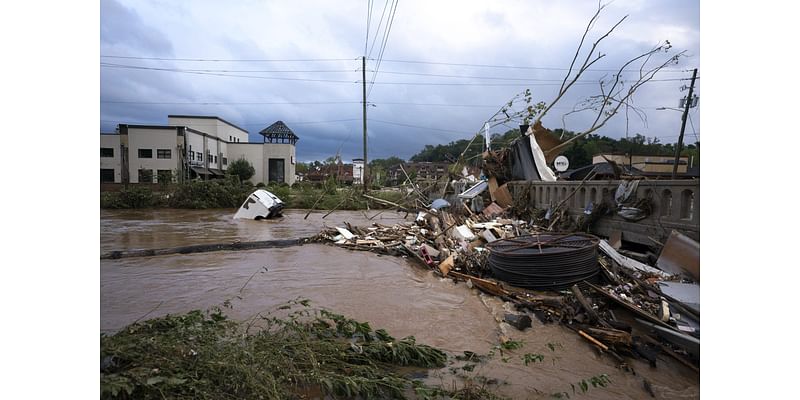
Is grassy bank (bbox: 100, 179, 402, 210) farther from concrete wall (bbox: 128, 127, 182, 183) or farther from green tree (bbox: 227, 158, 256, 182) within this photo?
green tree (bbox: 227, 158, 256, 182)

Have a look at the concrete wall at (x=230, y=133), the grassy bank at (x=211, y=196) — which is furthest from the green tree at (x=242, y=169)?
the grassy bank at (x=211, y=196)

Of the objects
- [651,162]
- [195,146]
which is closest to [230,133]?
[195,146]

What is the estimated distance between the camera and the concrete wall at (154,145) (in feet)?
110

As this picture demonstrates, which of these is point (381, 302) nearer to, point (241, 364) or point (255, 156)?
point (241, 364)

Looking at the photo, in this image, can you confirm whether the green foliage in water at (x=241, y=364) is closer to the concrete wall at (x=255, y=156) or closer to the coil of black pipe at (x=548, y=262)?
the coil of black pipe at (x=548, y=262)

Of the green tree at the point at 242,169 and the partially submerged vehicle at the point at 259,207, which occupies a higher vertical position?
the green tree at the point at 242,169

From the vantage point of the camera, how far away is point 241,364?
8.88 feet

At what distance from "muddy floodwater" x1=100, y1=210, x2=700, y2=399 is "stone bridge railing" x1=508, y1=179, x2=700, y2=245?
289cm

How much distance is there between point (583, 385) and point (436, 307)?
301 centimetres

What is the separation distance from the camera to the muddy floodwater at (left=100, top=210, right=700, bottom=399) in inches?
149

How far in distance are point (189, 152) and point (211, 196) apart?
50.1 ft

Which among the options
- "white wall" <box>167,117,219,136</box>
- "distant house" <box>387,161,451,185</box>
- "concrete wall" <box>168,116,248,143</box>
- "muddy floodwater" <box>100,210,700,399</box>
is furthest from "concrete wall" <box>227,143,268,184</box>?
"muddy floodwater" <box>100,210,700,399</box>

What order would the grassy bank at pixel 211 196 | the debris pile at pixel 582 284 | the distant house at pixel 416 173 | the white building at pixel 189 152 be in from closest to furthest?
1. the debris pile at pixel 582 284
2. the distant house at pixel 416 173
3. the grassy bank at pixel 211 196
4. the white building at pixel 189 152
